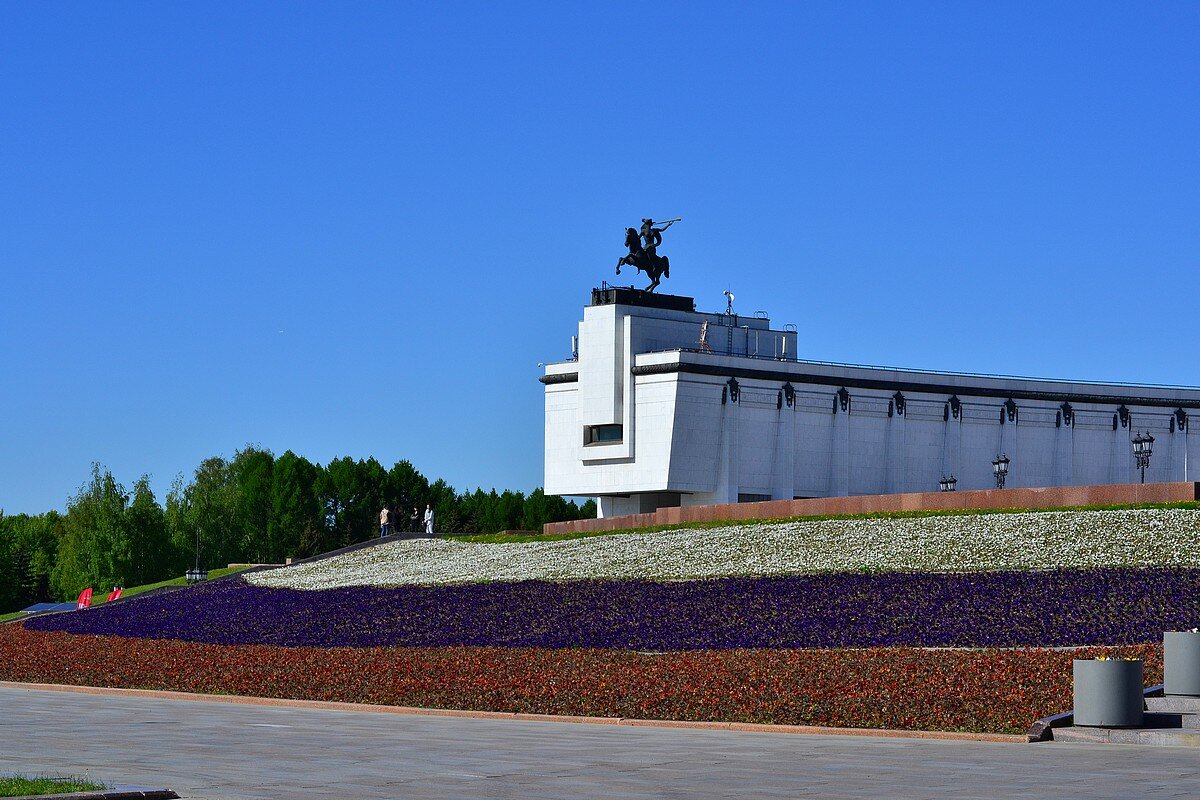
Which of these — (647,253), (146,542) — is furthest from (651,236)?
(146,542)

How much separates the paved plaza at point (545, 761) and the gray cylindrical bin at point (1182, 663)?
221cm

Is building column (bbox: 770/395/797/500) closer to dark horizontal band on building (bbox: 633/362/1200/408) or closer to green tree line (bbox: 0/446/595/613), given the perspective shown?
dark horizontal band on building (bbox: 633/362/1200/408)

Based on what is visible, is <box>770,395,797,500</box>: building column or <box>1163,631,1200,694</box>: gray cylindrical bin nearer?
<box>1163,631,1200,694</box>: gray cylindrical bin

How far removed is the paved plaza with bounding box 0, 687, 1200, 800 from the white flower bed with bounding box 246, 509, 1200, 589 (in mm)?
18613

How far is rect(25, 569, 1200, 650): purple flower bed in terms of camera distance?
30469mm

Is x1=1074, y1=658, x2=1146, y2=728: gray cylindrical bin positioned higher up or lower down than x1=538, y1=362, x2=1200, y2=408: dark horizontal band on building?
lower down

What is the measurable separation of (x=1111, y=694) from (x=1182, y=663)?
6.33ft

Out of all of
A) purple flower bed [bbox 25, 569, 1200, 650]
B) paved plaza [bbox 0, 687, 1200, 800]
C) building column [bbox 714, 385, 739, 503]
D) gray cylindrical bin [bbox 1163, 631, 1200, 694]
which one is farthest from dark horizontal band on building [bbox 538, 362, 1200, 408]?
gray cylindrical bin [bbox 1163, 631, 1200, 694]

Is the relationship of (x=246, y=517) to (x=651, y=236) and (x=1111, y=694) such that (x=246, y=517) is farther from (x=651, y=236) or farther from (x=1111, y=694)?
(x=1111, y=694)

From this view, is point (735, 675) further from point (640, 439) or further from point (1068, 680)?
point (640, 439)

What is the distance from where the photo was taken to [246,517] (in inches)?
5261

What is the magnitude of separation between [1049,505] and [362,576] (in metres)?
24.2

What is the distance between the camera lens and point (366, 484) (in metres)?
143

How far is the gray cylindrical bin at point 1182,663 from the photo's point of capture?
20828mm
